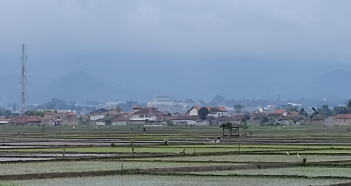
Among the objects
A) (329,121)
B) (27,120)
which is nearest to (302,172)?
(329,121)

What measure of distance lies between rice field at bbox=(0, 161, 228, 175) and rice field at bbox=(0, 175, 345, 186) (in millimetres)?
1959

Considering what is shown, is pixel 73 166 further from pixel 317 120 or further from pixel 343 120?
pixel 317 120

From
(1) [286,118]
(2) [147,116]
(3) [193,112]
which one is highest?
(3) [193,112]

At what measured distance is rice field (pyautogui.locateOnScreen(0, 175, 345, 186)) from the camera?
1794 centimetres

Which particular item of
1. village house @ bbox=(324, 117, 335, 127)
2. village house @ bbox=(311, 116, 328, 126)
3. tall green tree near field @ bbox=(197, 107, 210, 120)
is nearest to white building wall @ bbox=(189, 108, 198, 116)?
tall green tree near field @ bbox=(197, 107, 210, 120)

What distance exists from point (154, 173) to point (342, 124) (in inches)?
2818

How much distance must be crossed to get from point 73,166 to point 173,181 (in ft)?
16.5

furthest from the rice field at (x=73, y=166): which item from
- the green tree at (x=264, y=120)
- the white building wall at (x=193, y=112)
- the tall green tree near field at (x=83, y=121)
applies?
the white building wall at (x=193, y=112)

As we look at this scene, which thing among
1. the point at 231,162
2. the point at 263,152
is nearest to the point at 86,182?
the point at 231,162

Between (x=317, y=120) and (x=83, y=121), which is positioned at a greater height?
(x=317, y=120)

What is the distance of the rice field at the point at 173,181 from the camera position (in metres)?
17.9

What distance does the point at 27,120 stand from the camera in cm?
9706

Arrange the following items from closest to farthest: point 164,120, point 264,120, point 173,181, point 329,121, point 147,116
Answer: point 173,181, point 329,121, point 264,120, point 164,120, point 147,116

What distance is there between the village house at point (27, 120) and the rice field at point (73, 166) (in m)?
73.9
